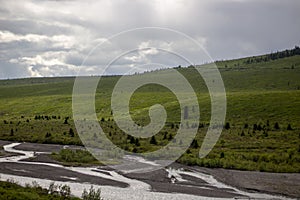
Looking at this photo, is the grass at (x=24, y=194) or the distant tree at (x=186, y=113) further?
the distant tree at (x=186, y=113)

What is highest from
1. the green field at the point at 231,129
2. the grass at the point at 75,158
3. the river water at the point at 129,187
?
the green field at the point at 231,129

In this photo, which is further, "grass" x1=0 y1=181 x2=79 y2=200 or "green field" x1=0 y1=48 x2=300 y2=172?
"green field" x1=0 y1=48 x2=300 y2=172

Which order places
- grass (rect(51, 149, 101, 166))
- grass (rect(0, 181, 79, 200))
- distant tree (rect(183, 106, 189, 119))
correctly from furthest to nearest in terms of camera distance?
distant tree (rect(183, 106, 189, 119)), grass (rect(51, 149, 101, 166)), grass (rect(0, 181, 79, 200))

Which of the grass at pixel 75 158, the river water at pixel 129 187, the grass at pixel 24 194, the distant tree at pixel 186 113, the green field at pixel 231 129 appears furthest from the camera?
the distant tree at pixel 186 113

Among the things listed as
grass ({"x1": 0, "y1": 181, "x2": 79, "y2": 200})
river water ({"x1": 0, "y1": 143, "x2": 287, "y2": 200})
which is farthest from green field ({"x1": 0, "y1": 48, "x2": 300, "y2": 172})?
grass ({"x1": 0, "y1": 181, "x2": 79, "y2": 200})

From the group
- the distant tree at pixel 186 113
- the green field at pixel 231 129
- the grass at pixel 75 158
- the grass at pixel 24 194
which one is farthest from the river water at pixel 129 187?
the distant tree at pixel 186 113

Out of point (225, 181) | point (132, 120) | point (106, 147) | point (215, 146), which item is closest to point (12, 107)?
point (132, 120)

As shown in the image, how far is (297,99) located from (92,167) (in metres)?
62.9

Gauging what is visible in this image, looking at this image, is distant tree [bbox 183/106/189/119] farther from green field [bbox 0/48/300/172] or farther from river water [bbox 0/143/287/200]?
river water [bbox 0/143/287/200]

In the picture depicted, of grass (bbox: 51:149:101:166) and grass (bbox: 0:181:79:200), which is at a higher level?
grass (bbox: 51:149:101:166)

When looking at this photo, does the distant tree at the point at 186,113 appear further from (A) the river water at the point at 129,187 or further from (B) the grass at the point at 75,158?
(A) the river water at the point at 129,187

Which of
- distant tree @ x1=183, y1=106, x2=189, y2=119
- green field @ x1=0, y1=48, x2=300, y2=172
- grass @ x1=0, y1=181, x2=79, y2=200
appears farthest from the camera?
distant tree @ x1=183, y1=106, x2=189, y2=119

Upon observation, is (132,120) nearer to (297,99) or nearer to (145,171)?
(297,99)

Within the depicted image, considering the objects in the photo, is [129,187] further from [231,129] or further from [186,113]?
[186,113]
